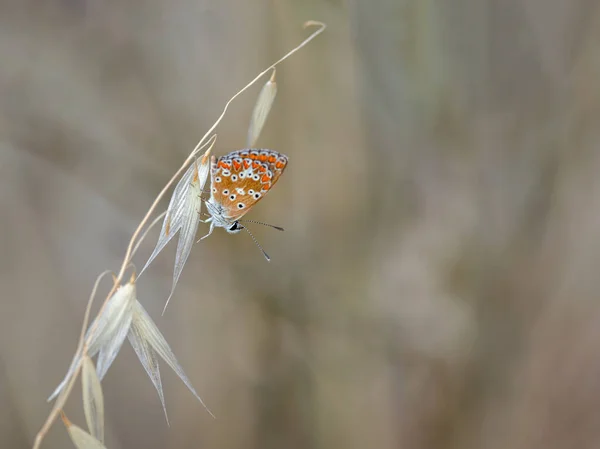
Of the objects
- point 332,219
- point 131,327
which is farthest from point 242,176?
point 332,219

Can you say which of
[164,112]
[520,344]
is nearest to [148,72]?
[164,112]

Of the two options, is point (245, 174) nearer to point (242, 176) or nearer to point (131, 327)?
point (242, 176)

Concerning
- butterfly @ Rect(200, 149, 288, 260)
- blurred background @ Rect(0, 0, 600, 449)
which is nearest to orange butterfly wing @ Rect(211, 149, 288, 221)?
butterfly @ Rect(200, 149, 288, 260)

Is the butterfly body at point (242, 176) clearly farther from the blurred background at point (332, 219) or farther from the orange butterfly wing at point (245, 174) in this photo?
the blurred background at point (332, 219)

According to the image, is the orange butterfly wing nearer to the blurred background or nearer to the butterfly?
the butterfly

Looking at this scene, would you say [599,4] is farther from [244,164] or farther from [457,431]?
[457,431]

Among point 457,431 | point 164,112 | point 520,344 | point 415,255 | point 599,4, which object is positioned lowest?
point 457,431
